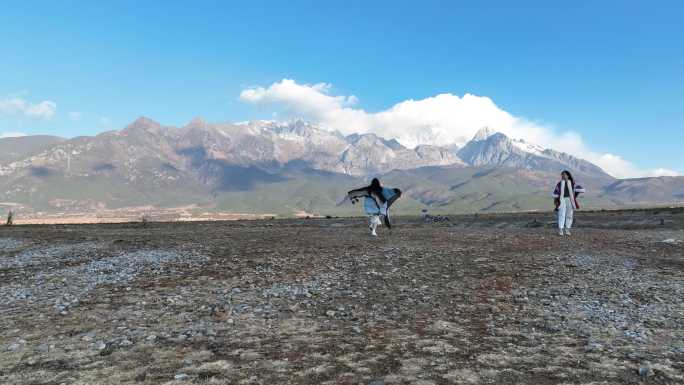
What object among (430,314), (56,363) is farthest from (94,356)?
(430,314)

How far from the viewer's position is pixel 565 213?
29031 millimetres

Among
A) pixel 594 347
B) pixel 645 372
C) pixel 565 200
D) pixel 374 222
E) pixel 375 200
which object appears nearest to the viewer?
pixel 645 372

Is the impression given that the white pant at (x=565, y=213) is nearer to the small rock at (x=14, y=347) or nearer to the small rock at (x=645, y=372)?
the small rock at (x=645, y=372)

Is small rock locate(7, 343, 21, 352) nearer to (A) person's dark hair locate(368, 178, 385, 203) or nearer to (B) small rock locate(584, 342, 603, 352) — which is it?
(B) small rock locate(584, 342, 603, 352)

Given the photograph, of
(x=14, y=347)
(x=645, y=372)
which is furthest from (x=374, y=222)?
(x=14, y=347)

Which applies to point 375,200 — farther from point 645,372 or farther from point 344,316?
point 645,372

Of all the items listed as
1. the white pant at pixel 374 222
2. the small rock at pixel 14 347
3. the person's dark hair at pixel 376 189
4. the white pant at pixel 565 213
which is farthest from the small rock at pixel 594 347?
the white pant at pixel 565 213

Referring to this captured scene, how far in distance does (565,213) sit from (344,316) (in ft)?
74.2

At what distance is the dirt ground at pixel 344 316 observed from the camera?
26.0 feet

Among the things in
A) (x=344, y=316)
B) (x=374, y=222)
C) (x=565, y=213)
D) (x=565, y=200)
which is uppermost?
(x=565, y=200)

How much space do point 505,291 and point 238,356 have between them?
9256mm

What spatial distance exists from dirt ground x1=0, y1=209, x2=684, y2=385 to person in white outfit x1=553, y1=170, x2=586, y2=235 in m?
6.61

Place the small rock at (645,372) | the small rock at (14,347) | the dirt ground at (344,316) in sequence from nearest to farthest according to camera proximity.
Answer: the small rock at (645,372) < the dirt ground at (344,316) < the small rock at (14,347)

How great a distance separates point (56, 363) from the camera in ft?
27.2
